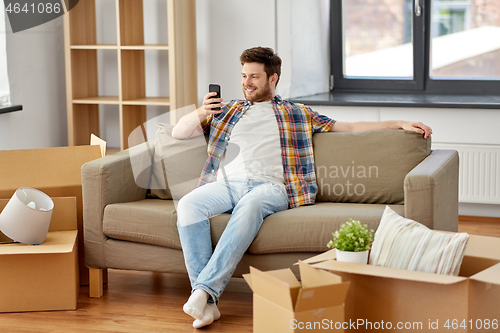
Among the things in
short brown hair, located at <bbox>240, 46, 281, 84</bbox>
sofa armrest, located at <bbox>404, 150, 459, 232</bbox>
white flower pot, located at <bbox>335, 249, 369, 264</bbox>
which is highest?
short brown hair, located at <bbox>240, 46, 281, 84</bbox>

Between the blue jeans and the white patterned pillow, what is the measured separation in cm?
50

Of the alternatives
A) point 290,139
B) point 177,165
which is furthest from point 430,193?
point 177,165

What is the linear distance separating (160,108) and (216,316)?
222 centimetres

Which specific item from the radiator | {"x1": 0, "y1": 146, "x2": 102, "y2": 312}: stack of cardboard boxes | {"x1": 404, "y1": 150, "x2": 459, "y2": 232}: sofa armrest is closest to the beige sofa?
{"x1": 404, "y1": 150, "x2": 459, "y2": 232}: sofa armrest

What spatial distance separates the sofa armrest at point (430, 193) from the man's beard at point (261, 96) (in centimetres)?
74

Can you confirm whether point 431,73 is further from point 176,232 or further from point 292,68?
point 176,232

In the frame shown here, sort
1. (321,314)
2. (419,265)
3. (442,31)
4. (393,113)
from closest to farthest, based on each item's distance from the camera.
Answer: (321,314) < (419,265) < (393,113) < (442,31)

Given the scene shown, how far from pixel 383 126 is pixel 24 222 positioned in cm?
154

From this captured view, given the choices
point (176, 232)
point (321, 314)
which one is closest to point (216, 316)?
point (176, 232)

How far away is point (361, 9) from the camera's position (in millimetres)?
4254

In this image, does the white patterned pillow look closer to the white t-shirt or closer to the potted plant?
the potted plant

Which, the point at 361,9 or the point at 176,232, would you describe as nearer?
the point at 176,232

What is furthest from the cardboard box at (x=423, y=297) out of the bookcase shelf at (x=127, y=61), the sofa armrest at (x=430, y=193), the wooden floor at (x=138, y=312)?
the bookcase shelf at (x=127, y=61)

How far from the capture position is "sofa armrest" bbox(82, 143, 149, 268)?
247 centimetres
